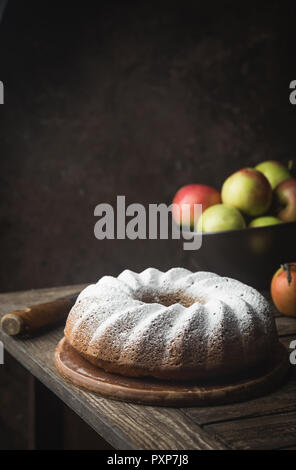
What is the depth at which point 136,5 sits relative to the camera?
233 cm

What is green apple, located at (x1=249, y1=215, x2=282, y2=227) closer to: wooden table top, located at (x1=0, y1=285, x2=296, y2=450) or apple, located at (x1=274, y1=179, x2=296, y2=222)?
apple, located at (x1=274, y1=179, x2=296, y2=222)

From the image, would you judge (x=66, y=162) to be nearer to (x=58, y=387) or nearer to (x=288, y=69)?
(x=288, y=69)

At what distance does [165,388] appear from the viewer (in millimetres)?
938

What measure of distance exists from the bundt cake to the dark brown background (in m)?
1.25

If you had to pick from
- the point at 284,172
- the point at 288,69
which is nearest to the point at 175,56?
the point at 288,69

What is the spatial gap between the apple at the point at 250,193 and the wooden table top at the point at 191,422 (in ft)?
2.50

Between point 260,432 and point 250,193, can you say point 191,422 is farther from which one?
point 250,193

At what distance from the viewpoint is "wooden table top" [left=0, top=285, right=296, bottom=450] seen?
79 cm

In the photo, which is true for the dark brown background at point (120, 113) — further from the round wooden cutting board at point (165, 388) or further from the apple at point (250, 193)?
the round wooden cutting board at point (165, 388)

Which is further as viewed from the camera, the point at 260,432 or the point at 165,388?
the point at 165,388

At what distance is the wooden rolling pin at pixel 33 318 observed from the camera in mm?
1250

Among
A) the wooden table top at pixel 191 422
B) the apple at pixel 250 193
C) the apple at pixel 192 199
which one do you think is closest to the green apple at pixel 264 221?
the apple at pixel 250 193

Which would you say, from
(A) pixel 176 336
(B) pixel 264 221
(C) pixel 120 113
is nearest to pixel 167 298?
(A) pixel 176 336

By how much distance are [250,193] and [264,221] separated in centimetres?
9
